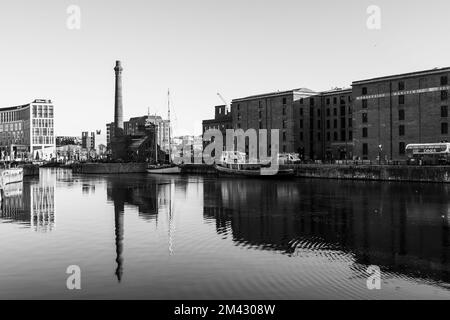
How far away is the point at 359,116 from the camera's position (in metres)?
98.9

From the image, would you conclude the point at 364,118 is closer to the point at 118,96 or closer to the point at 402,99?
the point at 402,99

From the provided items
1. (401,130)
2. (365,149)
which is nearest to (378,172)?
(401,130)

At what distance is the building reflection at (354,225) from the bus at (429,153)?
23.5m

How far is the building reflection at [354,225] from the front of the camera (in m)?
24.9

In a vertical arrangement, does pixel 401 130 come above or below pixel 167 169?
above

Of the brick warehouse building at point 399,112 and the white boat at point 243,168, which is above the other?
the brick warehouse building at point 399,112

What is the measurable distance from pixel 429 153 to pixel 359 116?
21260 millimetres

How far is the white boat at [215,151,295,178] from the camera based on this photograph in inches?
3866

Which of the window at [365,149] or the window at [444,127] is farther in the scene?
the window at [365,149]

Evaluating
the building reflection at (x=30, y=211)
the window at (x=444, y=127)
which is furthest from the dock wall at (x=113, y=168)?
the window at (x=444, y=127)

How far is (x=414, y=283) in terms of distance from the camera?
778 inches

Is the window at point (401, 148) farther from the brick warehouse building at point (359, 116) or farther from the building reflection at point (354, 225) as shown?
the building reflection at point (354, 225)
